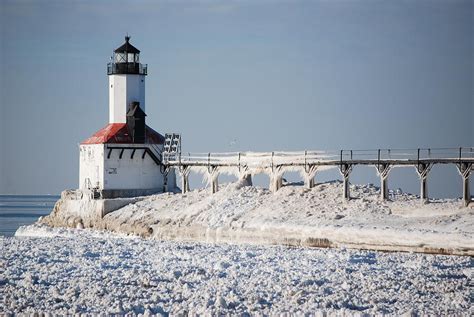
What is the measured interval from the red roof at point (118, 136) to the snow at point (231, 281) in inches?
614

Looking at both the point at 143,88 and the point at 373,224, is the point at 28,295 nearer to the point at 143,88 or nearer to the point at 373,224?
the point at 373,224

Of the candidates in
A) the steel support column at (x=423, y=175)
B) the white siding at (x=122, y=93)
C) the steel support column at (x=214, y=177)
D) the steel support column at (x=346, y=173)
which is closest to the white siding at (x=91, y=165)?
the white siding at (x=122, y=93)

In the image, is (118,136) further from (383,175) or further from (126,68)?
(383,175)

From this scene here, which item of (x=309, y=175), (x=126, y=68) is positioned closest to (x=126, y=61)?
(x=126, y=68)

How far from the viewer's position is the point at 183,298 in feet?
77.6

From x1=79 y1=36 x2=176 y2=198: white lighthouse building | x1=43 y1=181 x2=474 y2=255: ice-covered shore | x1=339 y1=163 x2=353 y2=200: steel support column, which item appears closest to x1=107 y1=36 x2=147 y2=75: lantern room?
x1=79 y1=36 x2=176 y2=198: white lighthouse building

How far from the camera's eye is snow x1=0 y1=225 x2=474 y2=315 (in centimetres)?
2278

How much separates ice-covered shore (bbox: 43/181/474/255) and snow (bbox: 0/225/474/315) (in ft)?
3.88

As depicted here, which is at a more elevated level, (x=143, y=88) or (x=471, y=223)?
(x=143, y=88)

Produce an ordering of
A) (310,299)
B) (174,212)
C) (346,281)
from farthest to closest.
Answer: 1. (174,212)
2. (346,281)
3. (310,299)

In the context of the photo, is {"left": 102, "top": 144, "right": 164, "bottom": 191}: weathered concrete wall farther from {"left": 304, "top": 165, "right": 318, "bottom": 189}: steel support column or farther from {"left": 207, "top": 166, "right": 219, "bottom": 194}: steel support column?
{"left": 304, "top": 165, "right": 318, "bottom": 189}: steel support column

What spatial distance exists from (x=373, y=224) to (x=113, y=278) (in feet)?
36.9

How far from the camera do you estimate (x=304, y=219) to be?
37406 millimetres

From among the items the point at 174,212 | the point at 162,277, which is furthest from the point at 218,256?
the point at 174,212
